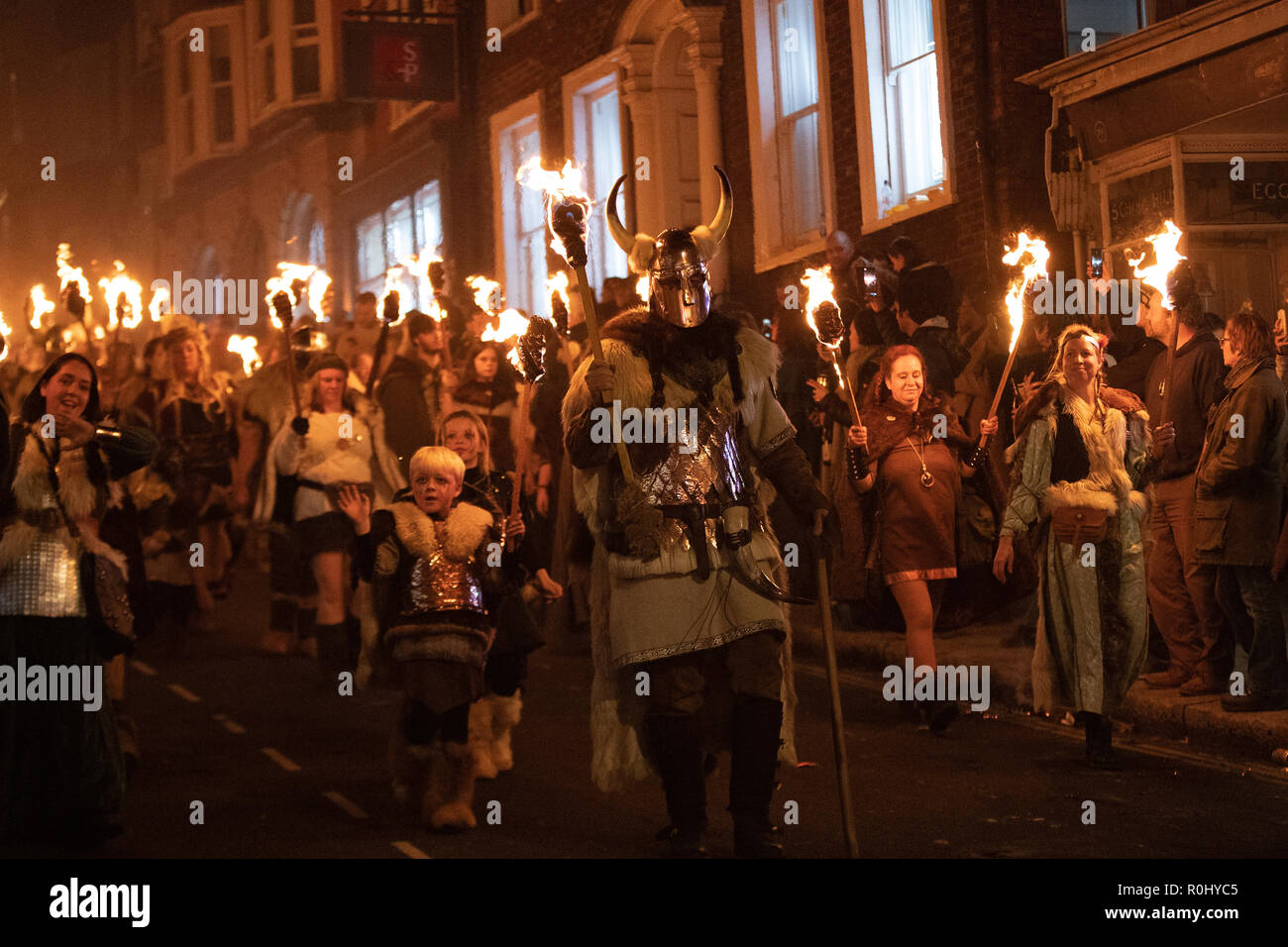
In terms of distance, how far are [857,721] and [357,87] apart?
48.1 feet

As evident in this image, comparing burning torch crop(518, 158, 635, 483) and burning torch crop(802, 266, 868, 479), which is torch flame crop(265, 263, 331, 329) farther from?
burning torch crop(518, 158, 635, 483)

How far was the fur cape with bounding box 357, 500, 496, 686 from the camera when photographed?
7.71 meters

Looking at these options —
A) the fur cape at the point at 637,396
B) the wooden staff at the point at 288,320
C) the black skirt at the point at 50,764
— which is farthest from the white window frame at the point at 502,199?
the fur cape at the point at 637,396

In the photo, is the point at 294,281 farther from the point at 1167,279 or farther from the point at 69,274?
the point at 1167,279

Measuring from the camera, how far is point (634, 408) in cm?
673

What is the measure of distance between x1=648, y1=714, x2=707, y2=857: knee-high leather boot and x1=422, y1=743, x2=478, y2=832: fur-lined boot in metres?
1.12

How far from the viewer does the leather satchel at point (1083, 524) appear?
8.51 metres

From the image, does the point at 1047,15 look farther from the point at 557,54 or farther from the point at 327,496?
the point at 557,54

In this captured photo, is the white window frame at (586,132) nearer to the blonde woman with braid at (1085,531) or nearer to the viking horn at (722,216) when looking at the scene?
the blonde woman with braid at (1085,531)

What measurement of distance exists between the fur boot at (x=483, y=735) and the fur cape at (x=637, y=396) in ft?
4.72

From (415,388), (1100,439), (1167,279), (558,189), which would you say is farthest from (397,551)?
(415,388)

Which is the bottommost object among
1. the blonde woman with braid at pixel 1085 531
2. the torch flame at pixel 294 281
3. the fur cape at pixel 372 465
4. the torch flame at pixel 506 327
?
the blonde woman with braid at pixel 1085 531

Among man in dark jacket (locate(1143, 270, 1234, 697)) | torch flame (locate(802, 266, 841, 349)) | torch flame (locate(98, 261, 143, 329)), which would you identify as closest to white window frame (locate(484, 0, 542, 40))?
torch flame (locate(98, 261, 143, 329))

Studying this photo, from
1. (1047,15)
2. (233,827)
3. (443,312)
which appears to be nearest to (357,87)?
(443,312)
